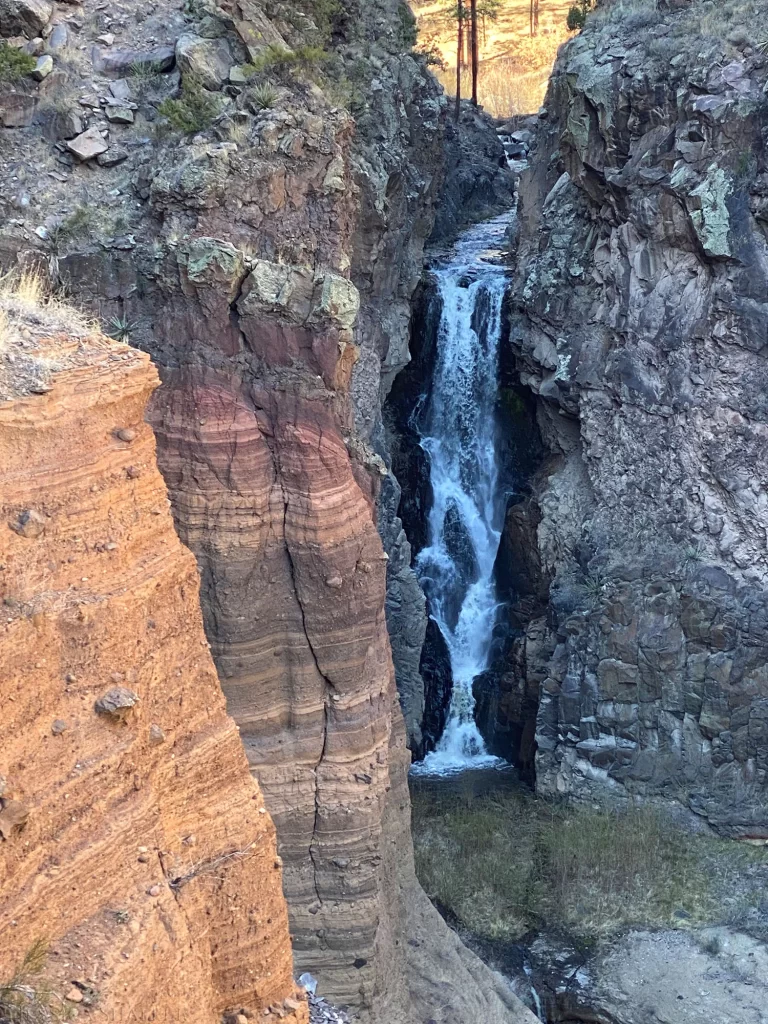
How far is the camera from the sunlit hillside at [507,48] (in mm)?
58344

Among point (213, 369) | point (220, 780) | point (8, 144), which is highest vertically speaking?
point (8, 144)

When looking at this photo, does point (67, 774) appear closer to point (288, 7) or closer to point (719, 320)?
point (288, 7)

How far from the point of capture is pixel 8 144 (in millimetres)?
17328

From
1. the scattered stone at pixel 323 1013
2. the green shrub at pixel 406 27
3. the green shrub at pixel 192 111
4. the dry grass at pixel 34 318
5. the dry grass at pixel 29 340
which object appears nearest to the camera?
the dry grass at pixel 29 340

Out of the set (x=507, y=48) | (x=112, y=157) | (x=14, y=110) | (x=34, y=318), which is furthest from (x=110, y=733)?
(x=507, y=48)

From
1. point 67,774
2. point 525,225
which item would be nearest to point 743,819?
point 525,225

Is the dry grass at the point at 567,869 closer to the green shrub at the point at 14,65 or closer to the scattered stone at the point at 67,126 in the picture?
the scattered stone at the point at 67,126

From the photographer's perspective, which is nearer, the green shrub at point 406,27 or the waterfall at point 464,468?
the green shrub at point 406,27

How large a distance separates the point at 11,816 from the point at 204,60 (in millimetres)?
13330

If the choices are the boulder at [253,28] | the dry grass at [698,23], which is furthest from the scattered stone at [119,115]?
the dry grass at [698,23]

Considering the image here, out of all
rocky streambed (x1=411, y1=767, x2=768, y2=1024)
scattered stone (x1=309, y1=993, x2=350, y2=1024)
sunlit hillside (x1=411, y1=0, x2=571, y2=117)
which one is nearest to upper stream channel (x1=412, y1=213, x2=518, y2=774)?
rocky streambed (x1=411, y1=767, x2=768, y2=1024)

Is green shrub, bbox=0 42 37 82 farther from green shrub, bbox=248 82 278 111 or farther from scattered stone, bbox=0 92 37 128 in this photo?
green shrub, bbox=248 82 278 111

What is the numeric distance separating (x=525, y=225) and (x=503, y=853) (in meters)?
16.7

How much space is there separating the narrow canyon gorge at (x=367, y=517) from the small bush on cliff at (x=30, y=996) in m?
0.04
